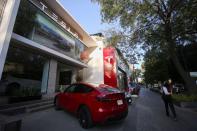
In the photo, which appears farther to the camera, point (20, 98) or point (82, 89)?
point (20, 98)

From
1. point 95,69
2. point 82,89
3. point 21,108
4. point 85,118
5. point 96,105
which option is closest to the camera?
point 96,105

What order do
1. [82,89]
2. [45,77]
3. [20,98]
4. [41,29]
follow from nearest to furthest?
[82,89], [20,98], [41,29], [45,77]

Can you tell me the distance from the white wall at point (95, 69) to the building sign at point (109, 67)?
66cm

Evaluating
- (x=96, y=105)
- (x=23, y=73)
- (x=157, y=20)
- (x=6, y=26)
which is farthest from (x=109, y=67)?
(x=6, y=26)

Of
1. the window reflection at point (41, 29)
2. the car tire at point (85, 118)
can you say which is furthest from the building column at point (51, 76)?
the car tire at point (85, 118)

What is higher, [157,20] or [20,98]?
[157,20]

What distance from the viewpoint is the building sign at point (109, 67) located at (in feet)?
67.9

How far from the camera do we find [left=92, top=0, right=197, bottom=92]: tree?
12.3 metres

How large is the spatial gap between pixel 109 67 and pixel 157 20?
8918 millimetres

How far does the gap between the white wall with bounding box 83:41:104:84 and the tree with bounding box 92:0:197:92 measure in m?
6.68

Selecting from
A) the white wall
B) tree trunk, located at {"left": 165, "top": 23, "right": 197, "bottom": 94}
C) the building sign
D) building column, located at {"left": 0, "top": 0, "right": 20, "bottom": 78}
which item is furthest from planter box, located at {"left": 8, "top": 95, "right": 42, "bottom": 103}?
tree trunk, located at {"left": 165, "top": 23, "right": 197, "bottom": 94}

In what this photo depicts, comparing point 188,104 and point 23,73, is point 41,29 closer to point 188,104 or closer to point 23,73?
point 23,73

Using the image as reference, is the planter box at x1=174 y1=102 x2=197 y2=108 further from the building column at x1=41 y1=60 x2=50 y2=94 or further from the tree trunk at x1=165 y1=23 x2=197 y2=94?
the building column at x1=41 y1=60 x2=50 y2=94

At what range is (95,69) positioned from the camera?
67.5 ft
